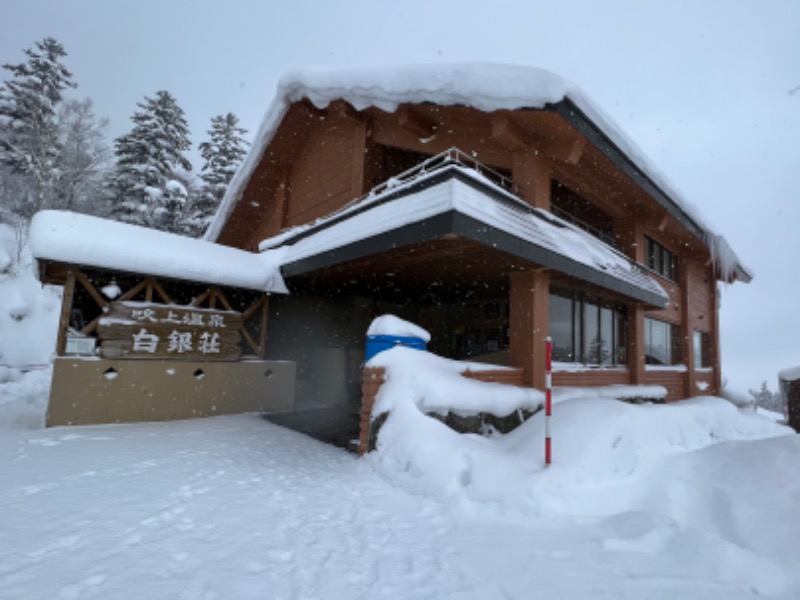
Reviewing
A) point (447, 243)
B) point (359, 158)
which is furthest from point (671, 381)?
point (359, 158)

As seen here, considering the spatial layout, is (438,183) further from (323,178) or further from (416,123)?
(323,178)

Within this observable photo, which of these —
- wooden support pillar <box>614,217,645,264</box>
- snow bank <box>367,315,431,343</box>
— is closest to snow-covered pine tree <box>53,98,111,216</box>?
snow bank <box>367,315,431,343</box>

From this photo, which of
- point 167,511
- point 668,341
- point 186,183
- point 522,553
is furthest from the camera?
point 186,183

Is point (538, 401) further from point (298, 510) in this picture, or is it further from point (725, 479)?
point (298, 510)

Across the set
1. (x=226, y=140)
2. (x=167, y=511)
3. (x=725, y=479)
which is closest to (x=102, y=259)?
(x=167, y=511)

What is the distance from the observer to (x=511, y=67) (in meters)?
6.01

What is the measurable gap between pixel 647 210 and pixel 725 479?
351 inches

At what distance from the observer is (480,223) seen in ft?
17.1

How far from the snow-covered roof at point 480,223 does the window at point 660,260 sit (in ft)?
13.6

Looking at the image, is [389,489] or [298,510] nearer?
[298,510]

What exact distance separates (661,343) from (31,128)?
3223 centimetres

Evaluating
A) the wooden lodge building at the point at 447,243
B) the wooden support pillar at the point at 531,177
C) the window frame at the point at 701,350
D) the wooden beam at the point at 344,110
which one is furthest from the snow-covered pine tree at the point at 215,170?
the window frame at the point at 701,350

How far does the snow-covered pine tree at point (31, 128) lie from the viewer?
21.9m

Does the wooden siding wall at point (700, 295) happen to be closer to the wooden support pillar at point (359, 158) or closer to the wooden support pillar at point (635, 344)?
the wooden support pillar at point (635, 344)
